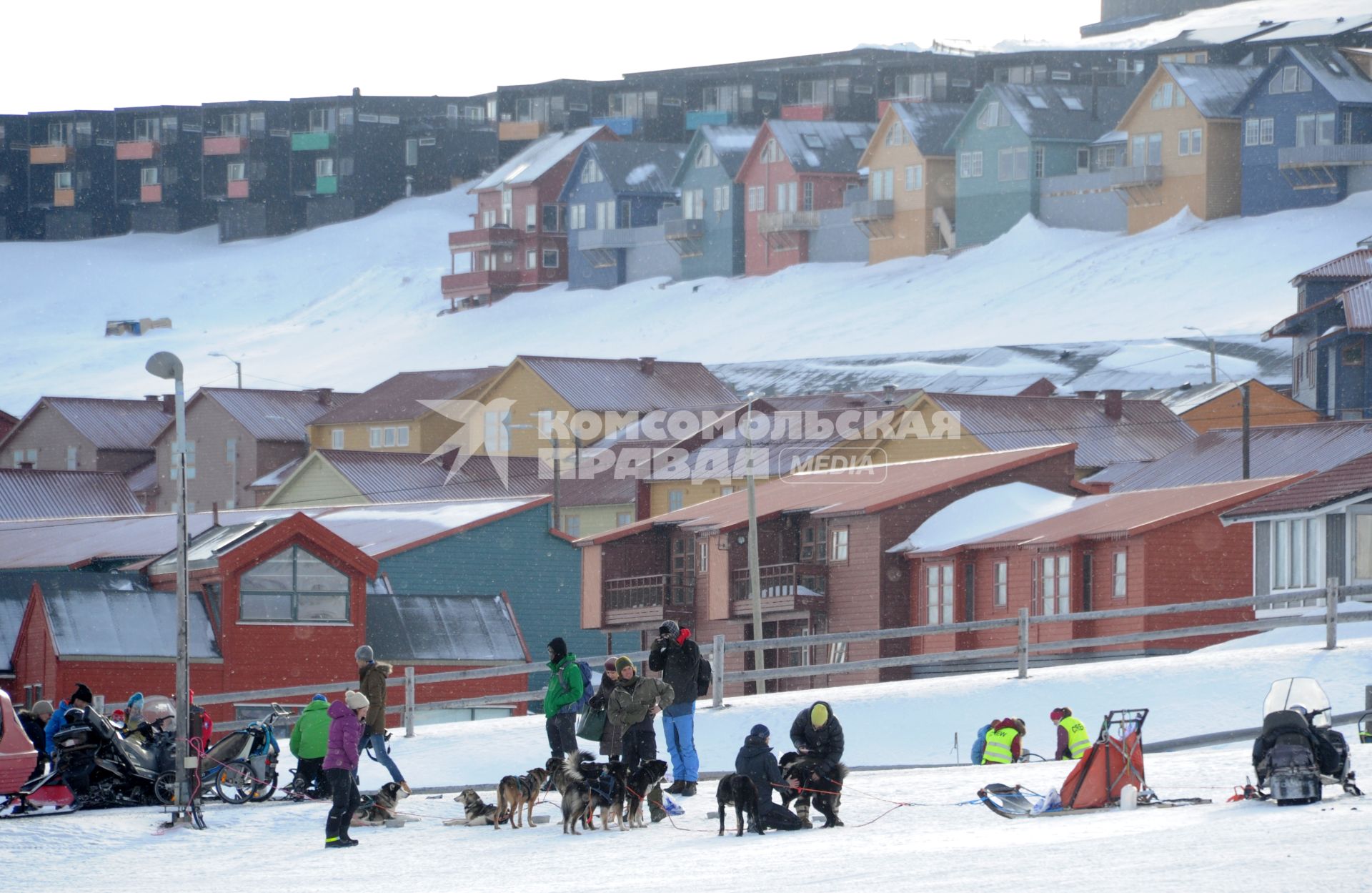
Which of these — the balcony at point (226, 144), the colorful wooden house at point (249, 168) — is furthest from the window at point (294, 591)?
the balcony at point (226, 144)

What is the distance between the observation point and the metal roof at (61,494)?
6128 cm

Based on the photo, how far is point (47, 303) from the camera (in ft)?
416

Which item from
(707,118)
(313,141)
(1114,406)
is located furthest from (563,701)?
(313,141)

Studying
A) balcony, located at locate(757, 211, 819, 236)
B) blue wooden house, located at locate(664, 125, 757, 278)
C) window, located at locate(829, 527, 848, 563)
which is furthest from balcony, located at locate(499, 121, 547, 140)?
window, located at locate(829, 527, 848, 563)

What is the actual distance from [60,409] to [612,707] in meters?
66.7

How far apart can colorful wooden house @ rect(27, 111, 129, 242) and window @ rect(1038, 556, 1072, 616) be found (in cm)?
10479

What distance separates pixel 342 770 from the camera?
15867mm

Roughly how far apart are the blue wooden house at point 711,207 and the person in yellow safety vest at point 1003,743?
81053mm

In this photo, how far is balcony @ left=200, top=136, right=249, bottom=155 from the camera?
131m

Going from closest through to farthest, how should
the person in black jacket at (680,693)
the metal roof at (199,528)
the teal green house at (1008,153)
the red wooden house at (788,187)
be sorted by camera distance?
the person in black jacket at (680,693), the metal roof at (199,528), the teal green house at (1008,153), the red wooden house at (788,187)

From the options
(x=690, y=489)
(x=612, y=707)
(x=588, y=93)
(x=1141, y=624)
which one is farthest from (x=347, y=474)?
(x=588, y=93)

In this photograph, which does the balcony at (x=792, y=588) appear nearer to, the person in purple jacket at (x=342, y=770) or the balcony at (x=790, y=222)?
the person in purple jacket at (x=342, y=770)

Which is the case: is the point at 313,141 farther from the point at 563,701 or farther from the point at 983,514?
the point at 563,701

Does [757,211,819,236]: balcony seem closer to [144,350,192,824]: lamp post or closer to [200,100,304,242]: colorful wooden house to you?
[200,100,304,242]: colorful wooden house
